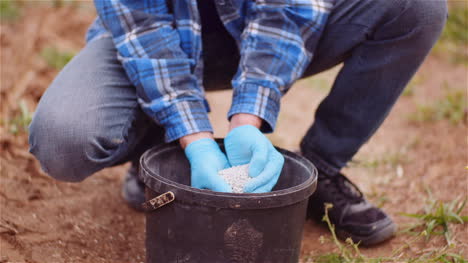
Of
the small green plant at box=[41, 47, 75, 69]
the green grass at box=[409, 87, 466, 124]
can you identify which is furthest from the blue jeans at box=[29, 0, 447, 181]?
the small green plant at box=[41, 47, 75, 69]

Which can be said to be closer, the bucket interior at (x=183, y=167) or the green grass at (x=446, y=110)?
the bucket interior at (x=183, y=167)

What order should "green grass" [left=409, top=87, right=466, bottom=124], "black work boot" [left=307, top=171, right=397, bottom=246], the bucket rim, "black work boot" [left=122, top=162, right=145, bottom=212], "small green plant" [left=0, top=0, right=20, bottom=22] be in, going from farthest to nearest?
"small green plant" [left=0, top=0, right=20, bottom=22], "green grass" [left=409, top=87, right=466, bottom=124], "black work boot" [left=122, top=162, right=145, bottom=212], "black work boot" [left=307, top=171, right=397, bottom=246], the bucket rim

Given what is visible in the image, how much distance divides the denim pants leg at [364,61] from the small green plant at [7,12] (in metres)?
2.63

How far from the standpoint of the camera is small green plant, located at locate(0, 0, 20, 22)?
3.49 metres

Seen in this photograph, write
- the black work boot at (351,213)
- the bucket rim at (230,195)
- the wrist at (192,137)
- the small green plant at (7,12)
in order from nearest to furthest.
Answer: the bucket rim at (230,195), the wrist at (192,137), the black work boot at (351,213), the small green plant at (7,12)

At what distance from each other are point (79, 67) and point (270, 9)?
0.61m

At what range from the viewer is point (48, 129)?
4.52ft

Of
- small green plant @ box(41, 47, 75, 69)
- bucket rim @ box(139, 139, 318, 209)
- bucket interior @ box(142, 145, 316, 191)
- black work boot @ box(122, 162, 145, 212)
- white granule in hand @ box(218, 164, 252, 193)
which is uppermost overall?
bucket rim @ box(139, 139, 318, 209)

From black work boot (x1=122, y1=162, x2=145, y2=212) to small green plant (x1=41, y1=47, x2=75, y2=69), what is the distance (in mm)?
1364

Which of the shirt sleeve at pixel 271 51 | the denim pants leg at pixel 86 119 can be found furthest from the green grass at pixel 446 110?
the denim pants leg at pixel 86 119

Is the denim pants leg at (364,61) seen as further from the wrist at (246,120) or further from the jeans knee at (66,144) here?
the jeans knee at (66,144)

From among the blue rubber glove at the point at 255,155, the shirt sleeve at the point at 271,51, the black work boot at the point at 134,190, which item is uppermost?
the shirt sleeve at the point at 271,51

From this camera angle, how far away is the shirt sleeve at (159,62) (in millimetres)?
1382

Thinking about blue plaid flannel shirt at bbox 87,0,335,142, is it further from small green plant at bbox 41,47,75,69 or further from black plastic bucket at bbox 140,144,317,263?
small green plant at bbox 41,47,75,69
